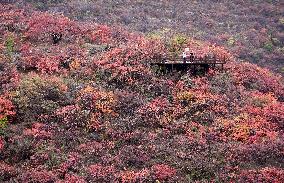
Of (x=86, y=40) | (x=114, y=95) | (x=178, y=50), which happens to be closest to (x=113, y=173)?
(x=114, y=95)

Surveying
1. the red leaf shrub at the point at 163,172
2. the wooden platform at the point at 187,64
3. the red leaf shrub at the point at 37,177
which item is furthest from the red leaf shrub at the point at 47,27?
the red leaf shrub at the point at 163,172

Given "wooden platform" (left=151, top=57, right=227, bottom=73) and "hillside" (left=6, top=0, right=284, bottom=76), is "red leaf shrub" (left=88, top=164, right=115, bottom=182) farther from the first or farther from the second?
"hillside" (left=6, top=0, right=284, bottom=76)

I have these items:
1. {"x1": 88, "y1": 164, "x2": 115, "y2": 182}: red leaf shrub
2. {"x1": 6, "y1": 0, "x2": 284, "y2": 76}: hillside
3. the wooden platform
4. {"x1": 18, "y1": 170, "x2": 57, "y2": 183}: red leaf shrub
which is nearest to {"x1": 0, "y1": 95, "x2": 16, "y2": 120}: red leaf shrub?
{"x1": 18, "y1": 170, "x2": 57, "y2": 183}: red leaf shrub

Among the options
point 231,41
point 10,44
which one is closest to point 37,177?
point 10,44

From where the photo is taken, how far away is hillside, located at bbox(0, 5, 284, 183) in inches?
850

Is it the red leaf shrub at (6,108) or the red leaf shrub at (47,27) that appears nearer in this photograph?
the red leaf shrub at (6,108)

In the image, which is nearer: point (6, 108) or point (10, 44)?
point (6, 108)

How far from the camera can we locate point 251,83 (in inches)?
1244

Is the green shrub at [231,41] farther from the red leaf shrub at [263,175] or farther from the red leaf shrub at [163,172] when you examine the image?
the red leaf shrub at [163,172]

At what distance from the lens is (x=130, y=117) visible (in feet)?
84.7

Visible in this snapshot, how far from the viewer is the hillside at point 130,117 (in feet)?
70.8

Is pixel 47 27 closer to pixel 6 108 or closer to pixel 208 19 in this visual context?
pixel 6 108

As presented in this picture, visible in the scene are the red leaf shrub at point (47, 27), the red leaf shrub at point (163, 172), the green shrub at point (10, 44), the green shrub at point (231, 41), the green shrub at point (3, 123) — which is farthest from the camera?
the green shrub at point (231, 41)

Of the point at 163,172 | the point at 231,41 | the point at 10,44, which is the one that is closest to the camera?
the point at 163,172
